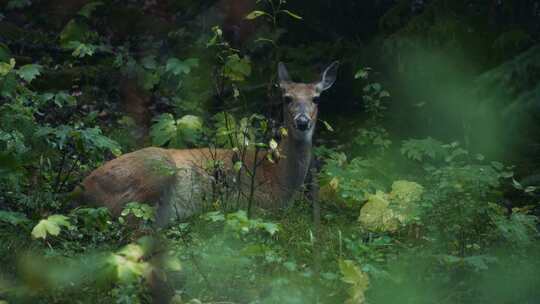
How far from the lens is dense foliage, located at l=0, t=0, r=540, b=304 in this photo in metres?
4.50

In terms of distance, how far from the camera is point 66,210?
21.3 ft

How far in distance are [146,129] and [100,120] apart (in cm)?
72

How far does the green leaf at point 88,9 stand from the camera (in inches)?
447

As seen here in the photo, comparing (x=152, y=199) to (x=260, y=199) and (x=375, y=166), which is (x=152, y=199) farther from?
(x=375, y=166)

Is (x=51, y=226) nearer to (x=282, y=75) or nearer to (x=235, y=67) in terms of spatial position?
(x=235, y=67)

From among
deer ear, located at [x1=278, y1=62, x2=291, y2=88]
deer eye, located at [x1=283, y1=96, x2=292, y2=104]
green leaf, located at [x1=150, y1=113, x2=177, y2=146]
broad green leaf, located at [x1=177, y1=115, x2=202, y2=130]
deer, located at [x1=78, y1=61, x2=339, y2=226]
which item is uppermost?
deer ear, located at [x1=278, y1=62, x2=291, y2=88]

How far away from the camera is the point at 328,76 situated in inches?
312

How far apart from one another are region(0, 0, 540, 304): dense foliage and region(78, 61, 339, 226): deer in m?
0.23

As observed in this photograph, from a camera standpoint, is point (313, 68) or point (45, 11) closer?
point (313, 68)

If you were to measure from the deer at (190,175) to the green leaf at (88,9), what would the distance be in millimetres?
4584

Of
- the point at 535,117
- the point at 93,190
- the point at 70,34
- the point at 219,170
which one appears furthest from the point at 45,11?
the point at 535,117

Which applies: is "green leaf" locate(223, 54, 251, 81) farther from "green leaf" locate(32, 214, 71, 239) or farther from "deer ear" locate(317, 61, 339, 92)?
"green leaf" locate(32, 214, 71, 239)

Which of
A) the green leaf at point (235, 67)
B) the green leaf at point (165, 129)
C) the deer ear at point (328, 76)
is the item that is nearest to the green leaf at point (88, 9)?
the green leaf at point (165, 129)

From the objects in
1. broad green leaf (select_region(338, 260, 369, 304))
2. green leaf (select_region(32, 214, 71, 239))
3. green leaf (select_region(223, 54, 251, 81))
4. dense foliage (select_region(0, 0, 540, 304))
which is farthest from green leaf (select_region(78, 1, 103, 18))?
broad green leaf (select_region(338, 260, 369, 304))
